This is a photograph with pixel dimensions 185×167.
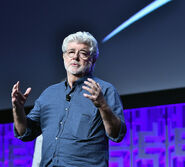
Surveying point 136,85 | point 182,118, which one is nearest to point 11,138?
point 136,85

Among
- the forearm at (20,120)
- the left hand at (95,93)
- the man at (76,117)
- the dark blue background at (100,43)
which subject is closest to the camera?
the left hand at (95,93)

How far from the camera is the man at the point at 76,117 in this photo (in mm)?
1731

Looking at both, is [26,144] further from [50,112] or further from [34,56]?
[50,112]

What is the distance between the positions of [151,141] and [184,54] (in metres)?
0.76

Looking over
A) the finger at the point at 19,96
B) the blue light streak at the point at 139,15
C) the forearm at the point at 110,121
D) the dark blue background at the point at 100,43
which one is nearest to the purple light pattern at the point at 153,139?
the dark blue background at the point at 100,43

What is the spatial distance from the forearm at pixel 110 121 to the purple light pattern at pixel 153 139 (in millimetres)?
1438

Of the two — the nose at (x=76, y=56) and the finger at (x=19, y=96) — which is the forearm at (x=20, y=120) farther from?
the nose at (x=76, y=56)

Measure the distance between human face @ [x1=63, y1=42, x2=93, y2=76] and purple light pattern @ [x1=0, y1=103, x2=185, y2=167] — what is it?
1.35 m

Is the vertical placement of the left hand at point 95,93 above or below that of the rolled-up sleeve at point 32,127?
above

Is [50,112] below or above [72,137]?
above

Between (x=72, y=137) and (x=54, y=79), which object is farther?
(x=54, y=79)

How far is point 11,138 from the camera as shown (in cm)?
387

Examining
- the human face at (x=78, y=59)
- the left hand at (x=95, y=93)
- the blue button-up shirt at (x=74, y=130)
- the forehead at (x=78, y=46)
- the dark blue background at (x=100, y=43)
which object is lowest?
the blue button-up shirt at (x=74, y=130)

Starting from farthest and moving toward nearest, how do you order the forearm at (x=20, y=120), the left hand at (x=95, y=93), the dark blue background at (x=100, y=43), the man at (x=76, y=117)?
the dark blue background at (x=100, y=43) → the forearm at (x=20, y=120) → the man at (x=76, y=117) → the left hand at (x=95, y=93)
